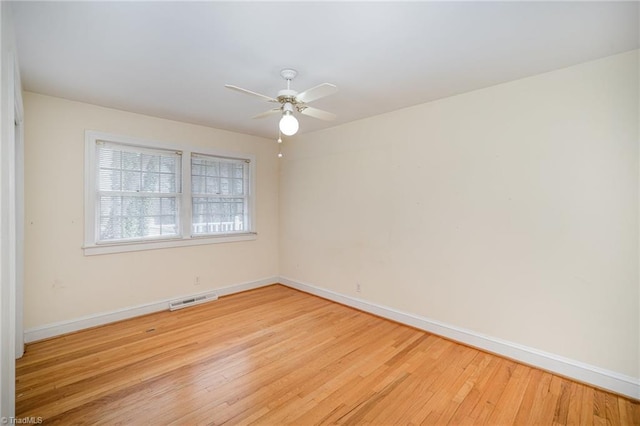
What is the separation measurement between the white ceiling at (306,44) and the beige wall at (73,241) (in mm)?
387

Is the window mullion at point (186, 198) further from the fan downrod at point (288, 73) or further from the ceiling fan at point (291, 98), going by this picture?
the fan downrod at point (288, 73)

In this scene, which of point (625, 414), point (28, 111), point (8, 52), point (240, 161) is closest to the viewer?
point (8, 52)

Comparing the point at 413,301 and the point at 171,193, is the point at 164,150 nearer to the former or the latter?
the point at 171,193

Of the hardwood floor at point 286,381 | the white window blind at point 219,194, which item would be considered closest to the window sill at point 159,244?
the white window blind at point 219,194

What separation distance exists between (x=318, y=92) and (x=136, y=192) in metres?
2.88

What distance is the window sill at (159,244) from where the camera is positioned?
3.42 metres

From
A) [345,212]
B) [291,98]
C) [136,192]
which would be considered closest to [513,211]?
[345,212]

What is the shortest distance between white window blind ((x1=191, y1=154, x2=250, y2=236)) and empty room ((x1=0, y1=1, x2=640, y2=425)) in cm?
7

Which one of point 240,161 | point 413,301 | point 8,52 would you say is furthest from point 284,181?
point 8,52

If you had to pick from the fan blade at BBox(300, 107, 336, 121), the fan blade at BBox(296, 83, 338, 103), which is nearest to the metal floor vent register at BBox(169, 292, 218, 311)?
the fan blade at BBox(300, 107, 336, 121)

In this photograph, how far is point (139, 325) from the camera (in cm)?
345

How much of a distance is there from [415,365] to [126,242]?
3.62 metres

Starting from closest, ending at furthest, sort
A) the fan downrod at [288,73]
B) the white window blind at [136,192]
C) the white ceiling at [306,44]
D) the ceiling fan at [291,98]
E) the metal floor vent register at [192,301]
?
the white ceiling at [306,44] < the ceiling fan at [291,98] < the fan downrod at [288,73] < the white window blind at [136,192] < the metal floor vent register at [192,301]

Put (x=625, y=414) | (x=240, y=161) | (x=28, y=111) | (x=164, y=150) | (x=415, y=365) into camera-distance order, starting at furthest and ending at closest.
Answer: (x=240, y=161) → (x=164, y=150) → (x=28, y=111) → (x=415, y=365) → (x=625, y=414)
